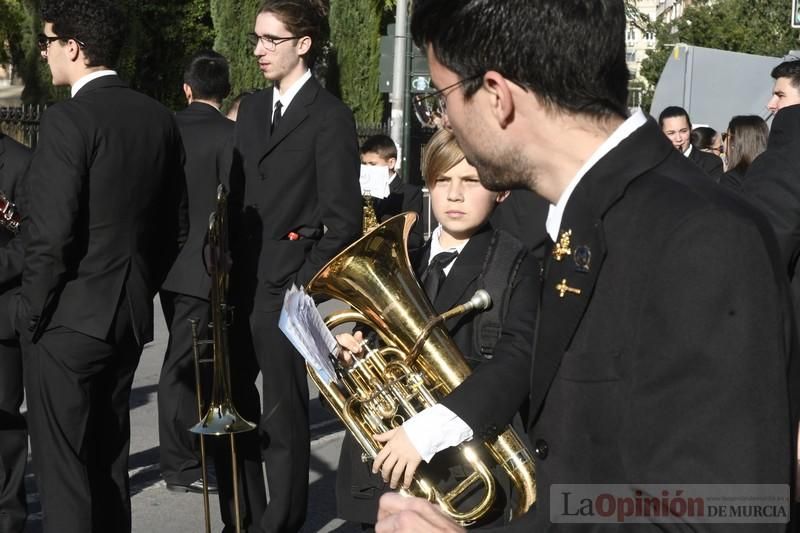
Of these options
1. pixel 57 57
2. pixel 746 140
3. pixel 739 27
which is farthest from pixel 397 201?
pixel 739 27

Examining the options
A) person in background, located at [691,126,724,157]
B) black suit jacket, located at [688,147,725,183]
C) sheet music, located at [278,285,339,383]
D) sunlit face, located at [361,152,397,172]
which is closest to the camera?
sheet music, located at [278,285,339,383]

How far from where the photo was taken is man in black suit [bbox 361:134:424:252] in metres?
9.23

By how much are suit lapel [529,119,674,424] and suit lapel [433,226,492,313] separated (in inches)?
66.7

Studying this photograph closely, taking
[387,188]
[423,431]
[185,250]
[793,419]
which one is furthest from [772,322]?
[387,188]

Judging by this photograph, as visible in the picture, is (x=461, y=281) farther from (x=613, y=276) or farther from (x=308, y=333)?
(x=613, y=276)

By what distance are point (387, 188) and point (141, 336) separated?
16.4 feet

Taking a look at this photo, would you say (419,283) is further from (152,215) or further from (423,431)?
(152,215)

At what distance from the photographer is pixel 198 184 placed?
6320 mm

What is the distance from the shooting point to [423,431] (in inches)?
119

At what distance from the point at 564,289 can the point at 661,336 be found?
8.2 inches

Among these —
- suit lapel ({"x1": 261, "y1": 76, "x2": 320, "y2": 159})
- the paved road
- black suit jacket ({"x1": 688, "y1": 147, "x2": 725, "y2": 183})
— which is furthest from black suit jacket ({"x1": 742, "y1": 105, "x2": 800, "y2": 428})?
black suit jacket ({"x1": 688, "y1": 147, "x2": 725, "y2": 183})

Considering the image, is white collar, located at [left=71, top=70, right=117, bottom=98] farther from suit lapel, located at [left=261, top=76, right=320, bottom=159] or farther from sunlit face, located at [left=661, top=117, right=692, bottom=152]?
sunlit face, located at [left=661, top=117, right=692, bottom=152]

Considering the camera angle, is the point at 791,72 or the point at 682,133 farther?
the point at 682,133

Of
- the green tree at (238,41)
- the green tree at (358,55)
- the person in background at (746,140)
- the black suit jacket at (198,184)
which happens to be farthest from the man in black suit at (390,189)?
the green tree at (358,55)
